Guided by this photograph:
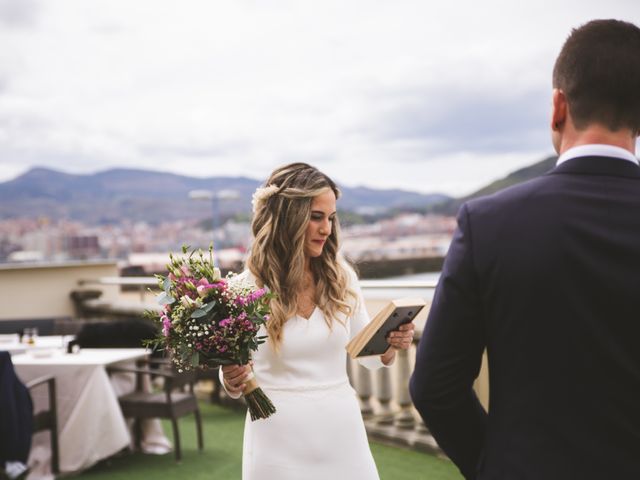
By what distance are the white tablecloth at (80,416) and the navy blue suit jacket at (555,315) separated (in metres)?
4.57

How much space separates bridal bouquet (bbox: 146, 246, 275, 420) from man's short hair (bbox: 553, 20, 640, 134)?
47.0 inches

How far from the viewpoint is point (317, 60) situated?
3504 inches

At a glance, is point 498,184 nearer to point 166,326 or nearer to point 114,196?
point 114,196

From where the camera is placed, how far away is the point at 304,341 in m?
2.46

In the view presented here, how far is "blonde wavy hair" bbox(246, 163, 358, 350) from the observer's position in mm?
2551

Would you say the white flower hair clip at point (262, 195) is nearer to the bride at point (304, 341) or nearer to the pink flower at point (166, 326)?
the bride at point (304, 341)

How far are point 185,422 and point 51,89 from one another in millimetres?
56973

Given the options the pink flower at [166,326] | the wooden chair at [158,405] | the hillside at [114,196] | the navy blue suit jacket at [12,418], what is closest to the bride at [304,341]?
the pink flower at [166,326]

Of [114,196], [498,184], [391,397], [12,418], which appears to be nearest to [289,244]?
[12,418]

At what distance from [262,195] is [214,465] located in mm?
3424

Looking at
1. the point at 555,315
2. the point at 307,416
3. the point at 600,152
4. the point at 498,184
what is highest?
the point at 498,184

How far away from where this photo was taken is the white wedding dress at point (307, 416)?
2.35 metres

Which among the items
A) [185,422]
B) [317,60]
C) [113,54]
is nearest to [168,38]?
[113,54]

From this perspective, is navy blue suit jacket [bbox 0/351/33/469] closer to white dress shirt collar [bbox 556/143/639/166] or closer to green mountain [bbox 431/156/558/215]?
white dress shirt collar [bbox 556/143/639/166]
